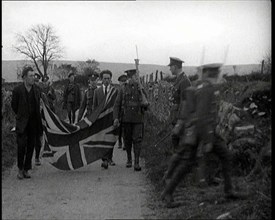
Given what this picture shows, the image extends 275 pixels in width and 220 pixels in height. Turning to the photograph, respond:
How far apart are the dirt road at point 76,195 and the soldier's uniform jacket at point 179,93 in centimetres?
73

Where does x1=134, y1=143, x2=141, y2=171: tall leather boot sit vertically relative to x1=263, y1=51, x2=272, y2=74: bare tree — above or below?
below

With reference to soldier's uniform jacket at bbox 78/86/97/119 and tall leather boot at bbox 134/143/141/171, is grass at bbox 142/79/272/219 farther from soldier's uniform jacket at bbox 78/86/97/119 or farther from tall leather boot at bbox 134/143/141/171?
soldier's uniform jacket at bbox 78/86/97/119

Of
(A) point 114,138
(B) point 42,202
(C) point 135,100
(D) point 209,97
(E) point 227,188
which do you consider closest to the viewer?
(D) point 209,97

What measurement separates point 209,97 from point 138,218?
42.8 inches

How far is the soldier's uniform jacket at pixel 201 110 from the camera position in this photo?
2.83 m

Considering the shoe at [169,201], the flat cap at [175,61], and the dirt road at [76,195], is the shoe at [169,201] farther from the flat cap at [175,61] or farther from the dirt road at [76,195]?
the flat cap at [175,61]

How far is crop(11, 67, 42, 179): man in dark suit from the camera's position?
6.55 meters

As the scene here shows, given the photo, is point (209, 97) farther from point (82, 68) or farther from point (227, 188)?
point (82, 68)

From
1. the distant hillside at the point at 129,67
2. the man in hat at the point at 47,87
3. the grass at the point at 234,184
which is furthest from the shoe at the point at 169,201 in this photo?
the man in hat at the point at 47,87

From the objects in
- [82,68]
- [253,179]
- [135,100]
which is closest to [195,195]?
[253,179]

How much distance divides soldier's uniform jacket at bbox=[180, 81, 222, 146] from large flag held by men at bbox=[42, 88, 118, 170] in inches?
192

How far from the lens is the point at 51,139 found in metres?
7.58

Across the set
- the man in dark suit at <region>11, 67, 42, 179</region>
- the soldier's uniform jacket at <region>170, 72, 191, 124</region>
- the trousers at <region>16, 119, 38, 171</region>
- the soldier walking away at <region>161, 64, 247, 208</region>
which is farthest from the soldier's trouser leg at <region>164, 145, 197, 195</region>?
the trousers at <region>16, 119, 38, 171</region>

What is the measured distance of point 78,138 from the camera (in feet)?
25.2
